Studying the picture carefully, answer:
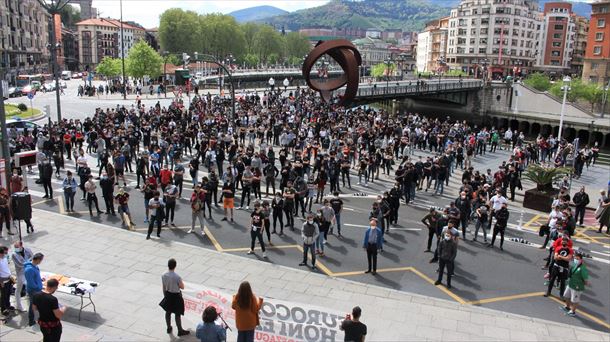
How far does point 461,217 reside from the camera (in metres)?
16.5

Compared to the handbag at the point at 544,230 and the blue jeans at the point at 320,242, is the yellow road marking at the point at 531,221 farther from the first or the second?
the blue jeans at the point at 320,242

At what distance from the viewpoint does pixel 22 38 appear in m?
88.5

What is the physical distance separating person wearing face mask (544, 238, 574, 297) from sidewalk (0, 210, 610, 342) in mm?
1827

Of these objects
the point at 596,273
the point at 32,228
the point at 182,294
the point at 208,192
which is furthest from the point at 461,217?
the point at 32,228

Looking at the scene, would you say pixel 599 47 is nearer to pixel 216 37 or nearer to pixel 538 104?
pixel 538 104

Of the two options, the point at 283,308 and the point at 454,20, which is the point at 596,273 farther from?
the point at 454,20

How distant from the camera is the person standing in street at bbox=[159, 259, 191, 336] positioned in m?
9.41

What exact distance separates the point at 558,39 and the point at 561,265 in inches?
5407

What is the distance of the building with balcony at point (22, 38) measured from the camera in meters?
78.9

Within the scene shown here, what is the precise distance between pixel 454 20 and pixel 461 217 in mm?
132428

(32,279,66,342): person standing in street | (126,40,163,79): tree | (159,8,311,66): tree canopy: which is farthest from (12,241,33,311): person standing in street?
(159,8,311,66): tree canopy

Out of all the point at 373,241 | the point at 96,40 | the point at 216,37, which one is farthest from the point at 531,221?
the point at 96,40

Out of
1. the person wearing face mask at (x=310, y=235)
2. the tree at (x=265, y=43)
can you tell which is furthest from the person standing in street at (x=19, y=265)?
the tree at (x=265, y=43)

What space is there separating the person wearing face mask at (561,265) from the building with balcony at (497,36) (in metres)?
118
